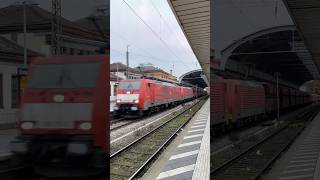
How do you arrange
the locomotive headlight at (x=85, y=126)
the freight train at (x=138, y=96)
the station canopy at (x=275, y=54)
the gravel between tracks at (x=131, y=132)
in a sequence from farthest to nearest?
1. the gravel between tracks at (x=131, y=132)
2. the freight train at (x=138, y=96)
3. the station canopy at (x=275, y=54)
4. the locomotive headlight at (x=85, y=126)

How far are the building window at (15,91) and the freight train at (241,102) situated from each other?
1030mm

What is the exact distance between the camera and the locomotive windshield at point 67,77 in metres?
1.65

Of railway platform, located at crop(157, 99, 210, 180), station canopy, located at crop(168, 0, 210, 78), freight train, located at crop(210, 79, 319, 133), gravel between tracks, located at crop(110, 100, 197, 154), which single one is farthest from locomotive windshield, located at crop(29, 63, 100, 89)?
gravel between tracks, located at crop(110, 100, 197, 154)

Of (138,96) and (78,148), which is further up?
(138,96)

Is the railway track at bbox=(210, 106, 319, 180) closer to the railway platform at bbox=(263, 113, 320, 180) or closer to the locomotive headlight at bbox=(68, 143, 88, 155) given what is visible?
the railway platform at bbox=(263, 113, 320, 180)

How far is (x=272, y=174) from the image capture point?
2.09m

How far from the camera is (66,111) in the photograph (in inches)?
65.4

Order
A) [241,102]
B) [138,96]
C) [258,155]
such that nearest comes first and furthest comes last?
[258,155], [241,102], [138,96]

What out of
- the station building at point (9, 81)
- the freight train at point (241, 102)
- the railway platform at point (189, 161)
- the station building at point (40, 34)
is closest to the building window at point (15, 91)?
the station building at point (9, 81)

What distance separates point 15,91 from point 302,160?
1.50m

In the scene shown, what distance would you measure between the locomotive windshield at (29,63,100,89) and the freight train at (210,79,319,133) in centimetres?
79

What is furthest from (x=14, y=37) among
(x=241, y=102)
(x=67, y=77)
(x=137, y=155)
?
(x=137, y=155)

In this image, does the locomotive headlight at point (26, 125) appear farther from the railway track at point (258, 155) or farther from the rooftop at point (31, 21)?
the railway track at point (258, 155)

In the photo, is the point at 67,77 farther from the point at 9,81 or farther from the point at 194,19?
the point at 194,19
